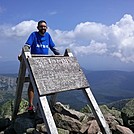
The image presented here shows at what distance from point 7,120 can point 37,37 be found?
11.1 ft

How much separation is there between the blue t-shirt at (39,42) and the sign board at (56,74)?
0.98m

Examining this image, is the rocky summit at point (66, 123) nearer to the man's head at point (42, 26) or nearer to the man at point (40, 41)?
the man at point (40, 41)

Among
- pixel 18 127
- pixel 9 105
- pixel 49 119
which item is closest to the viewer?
pixel 49 119

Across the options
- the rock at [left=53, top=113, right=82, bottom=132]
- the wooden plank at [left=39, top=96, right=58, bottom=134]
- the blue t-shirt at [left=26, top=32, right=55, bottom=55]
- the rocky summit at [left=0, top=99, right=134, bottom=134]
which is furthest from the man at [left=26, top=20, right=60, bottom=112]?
the wooden plank at [left=39, top=96, right=58, bottom=134]

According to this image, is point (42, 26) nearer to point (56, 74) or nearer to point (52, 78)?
point (56, 74)

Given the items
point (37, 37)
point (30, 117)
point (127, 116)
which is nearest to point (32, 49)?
point (37, 37)

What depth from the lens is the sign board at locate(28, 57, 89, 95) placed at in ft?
21.5

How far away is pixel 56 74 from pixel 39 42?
1641 mm

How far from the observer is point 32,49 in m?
8.18

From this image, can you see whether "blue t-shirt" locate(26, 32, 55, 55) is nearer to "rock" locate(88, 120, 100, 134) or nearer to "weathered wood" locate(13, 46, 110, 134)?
"weathered wood" locate(13, 46, 110, 134)

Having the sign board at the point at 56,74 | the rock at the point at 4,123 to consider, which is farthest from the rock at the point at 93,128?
the rock at the point at 4,123

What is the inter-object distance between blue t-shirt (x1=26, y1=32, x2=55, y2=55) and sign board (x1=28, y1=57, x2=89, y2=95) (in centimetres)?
98

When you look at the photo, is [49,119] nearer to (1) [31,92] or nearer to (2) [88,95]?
(2) [88,95]

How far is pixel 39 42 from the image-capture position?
26.6 ft
